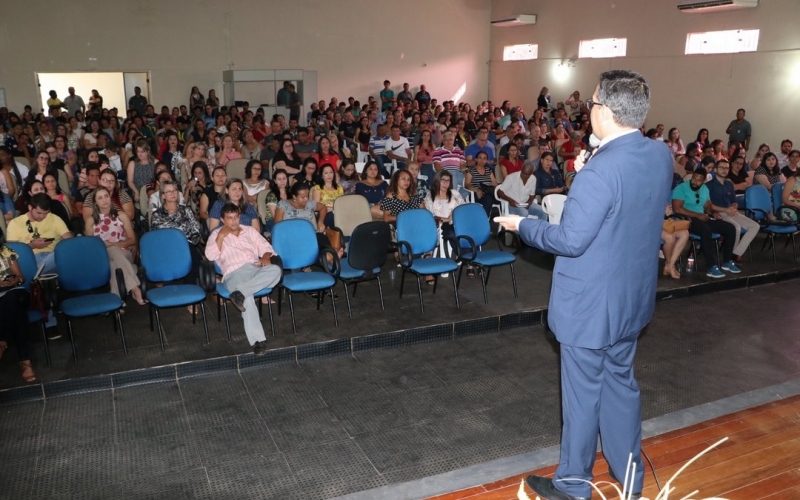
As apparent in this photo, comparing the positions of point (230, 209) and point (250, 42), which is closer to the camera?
point (230, 209)

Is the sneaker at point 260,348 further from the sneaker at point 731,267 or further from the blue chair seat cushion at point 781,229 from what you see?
the blue chair seat cushion at point 781,229

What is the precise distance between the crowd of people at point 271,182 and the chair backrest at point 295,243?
0.51 feet

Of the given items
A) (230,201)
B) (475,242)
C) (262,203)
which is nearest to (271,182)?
(262,203)

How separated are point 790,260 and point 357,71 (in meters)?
11.5

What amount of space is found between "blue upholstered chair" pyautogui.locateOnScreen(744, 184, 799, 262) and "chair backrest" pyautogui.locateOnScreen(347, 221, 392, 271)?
180 inches

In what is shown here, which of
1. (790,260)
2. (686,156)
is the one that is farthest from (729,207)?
(686,156)

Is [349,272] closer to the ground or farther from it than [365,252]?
closer to the ground

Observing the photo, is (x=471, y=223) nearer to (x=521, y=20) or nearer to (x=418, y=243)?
(x=418, y=243)

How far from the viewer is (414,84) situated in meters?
17.4

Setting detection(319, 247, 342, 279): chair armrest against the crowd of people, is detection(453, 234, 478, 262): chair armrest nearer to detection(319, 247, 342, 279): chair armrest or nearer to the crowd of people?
the crowd of people

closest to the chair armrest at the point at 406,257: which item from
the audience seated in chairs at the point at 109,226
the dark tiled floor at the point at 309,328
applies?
the dark tiled floor at the point at 309,328

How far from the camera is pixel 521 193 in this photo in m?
7.57

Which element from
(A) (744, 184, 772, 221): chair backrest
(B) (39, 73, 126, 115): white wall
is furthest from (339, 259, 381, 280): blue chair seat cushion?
(B) (39, 73, 126, 115): white wall

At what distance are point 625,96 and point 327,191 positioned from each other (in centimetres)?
487
